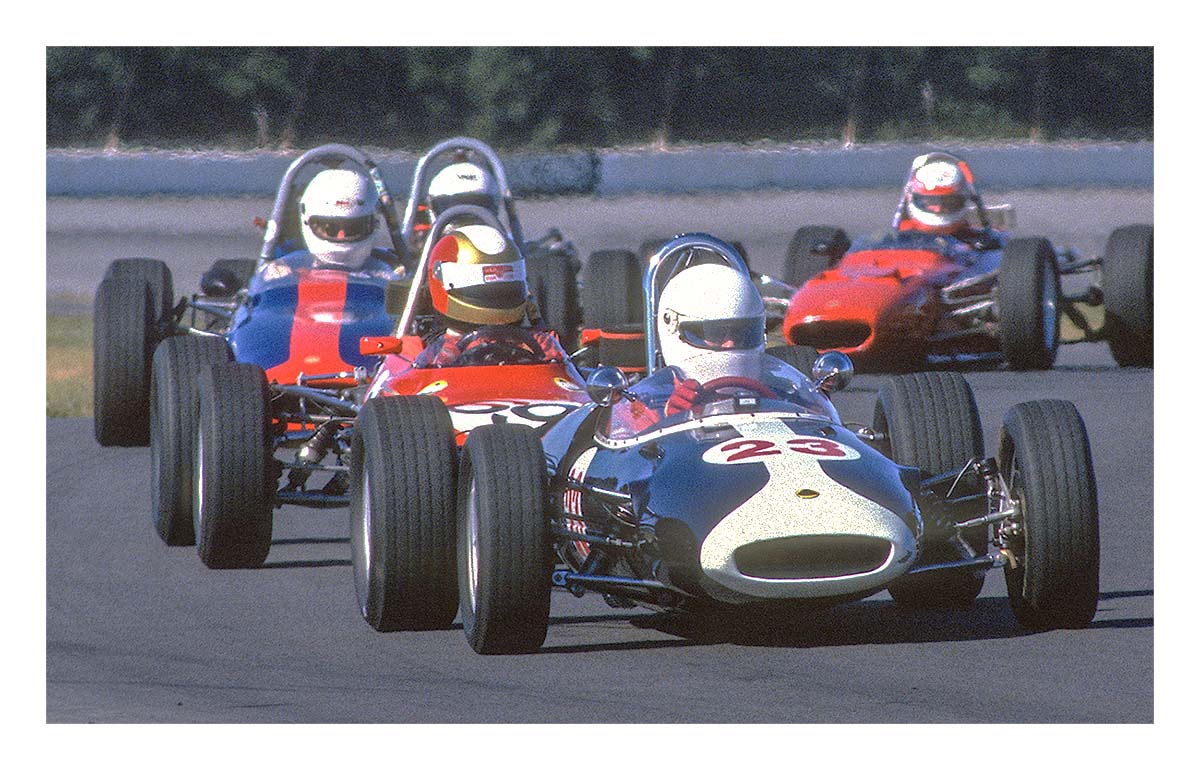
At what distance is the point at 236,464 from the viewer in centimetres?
1077

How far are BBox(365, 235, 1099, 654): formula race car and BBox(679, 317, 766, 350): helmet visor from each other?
15cm

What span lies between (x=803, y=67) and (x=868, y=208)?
8.87 feet

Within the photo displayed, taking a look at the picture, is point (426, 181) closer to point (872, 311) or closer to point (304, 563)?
point (872, 311)

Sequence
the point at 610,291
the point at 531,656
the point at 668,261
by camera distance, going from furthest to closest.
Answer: the point at 610,291
the point at 668,261
the point at 531,656

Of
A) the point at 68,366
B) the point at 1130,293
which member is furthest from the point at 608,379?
the point at 68,366

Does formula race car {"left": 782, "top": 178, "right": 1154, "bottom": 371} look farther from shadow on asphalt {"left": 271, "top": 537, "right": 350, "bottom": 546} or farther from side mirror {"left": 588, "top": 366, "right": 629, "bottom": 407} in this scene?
side mirror {"left": 588, "top": 366, "right": 629, "bottom": 407}

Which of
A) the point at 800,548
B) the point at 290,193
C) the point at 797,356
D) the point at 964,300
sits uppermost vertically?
the point at 290,193

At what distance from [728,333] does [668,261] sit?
0.82m

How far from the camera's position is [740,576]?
8.16 metres

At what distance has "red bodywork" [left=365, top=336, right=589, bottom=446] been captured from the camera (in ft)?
35.6

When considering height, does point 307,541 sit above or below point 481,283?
below

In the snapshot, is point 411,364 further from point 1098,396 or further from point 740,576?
point 1098,396

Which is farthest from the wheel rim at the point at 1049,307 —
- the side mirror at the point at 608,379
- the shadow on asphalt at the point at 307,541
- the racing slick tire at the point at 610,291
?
the side mirror at the point at 608,379

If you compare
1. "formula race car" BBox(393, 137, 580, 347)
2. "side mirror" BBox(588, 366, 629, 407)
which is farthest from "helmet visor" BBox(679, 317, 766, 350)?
"formula race car" BBox(393, 137, 580, 347)
